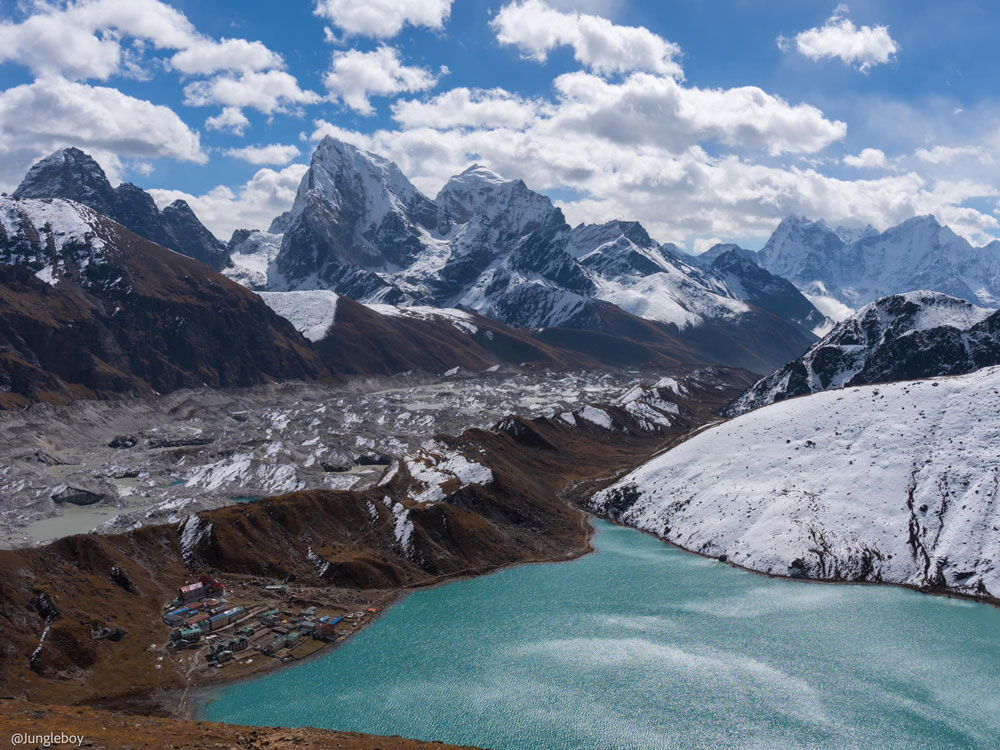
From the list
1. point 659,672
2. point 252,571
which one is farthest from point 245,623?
point 659,672

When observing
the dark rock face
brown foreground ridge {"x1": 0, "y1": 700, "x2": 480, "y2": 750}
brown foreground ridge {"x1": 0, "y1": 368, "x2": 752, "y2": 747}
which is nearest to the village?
brown foreground ridge {"x1": 0, "y1": 368, "x2": 752, "y2": 747}

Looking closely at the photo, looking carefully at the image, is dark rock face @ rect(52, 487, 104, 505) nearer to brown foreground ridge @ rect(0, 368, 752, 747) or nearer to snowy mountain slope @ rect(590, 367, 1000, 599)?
brown foreground ridge @ rect(0, 368, 752, 747)

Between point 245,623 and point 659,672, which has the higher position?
point 659,672

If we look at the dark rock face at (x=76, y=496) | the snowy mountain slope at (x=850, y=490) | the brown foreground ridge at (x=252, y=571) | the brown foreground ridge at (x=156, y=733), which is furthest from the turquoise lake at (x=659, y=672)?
the dark rock face at (x=76, y=496)

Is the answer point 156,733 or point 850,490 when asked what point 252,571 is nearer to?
point 156,733

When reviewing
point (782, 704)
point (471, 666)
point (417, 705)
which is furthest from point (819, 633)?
point (417, 705)

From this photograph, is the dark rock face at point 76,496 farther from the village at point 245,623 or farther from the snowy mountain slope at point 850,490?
the snowy mountain slope at point 850,490
